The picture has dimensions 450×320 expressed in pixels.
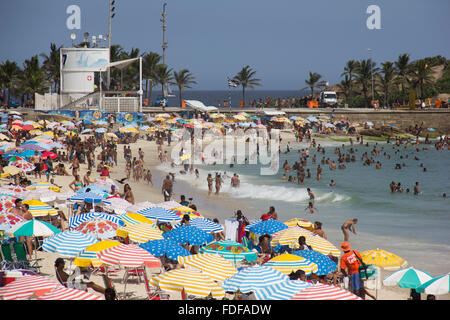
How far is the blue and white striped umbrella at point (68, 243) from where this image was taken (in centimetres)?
1070

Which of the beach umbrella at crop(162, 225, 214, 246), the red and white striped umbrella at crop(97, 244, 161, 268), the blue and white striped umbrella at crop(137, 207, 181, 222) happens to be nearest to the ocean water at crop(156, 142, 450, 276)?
the blue and white striped umbrella at crop(137, 207, 181, 222)

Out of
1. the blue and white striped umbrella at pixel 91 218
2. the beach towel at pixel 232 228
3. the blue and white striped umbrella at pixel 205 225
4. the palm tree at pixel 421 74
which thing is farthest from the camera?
the palm tree at pixel 421 74

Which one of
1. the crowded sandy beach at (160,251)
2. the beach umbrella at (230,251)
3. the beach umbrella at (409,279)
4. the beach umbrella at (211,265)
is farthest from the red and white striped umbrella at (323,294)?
the beach umbrella at (230,251)

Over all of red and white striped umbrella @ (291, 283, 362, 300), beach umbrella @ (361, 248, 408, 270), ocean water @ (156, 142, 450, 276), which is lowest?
ocean water @ (156, 142, 450, 276)

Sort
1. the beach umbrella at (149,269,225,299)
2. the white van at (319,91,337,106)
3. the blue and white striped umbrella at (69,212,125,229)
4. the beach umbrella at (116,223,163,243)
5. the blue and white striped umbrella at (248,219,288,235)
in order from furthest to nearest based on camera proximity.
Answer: the white van at (319,91,337,106) → the blue and white striped umbrella at (248,219,288,235) → the blue and white striped umbrella at (69,212,125,229) → the beach umbrella at (116,223,163,243) → the beach umbrella at (149,269,225,299)

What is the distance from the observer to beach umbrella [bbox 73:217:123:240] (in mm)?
12023

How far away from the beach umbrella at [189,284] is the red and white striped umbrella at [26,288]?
170 centimetres

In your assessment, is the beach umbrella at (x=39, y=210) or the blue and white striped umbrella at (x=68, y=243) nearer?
the blue and white striped umbrella at (x=68, y=243)

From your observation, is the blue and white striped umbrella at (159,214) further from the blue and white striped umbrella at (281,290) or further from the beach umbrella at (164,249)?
the blue and white striped umbrella at (281,290)

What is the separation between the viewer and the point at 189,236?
1233 centimetres

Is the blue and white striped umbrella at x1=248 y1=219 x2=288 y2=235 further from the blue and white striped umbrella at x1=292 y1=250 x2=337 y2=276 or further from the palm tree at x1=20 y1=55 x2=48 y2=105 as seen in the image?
the palm tree at x1=20 y1=55 x2=48 y2=105

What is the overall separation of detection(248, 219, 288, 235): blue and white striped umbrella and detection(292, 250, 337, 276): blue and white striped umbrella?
2246 mm

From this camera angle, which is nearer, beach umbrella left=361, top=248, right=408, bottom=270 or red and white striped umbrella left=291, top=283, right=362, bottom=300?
red and white striped umbrella left=291, top=283, right=362, bottom=300
